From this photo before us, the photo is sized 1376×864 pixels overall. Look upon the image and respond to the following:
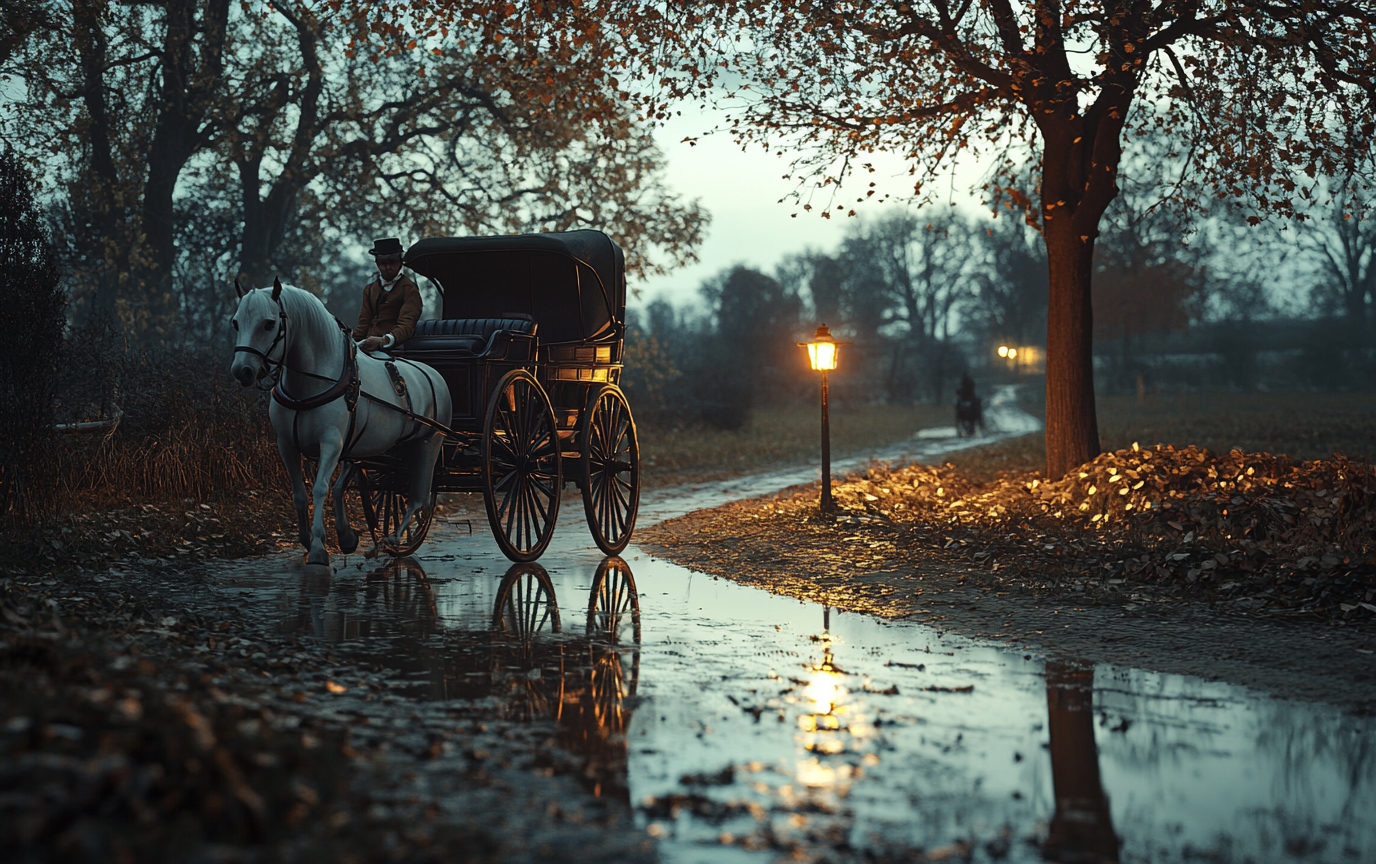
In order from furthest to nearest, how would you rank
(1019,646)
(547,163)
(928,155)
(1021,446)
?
(1021,446), (547,163), (928,155), (1019,646)

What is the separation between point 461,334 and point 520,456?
47.4 inches

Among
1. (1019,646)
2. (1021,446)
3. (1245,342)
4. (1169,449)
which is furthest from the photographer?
(1245,342)

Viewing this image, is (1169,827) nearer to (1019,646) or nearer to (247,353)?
(1019,646)

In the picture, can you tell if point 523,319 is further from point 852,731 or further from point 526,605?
point 852,731

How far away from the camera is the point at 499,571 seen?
8766mm

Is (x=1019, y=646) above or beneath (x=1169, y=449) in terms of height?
beneath

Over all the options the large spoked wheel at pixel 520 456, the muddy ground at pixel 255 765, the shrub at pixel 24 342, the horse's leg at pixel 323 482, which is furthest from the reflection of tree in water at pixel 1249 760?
the shrub at pixel 24 342

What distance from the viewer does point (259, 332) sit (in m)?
7.58

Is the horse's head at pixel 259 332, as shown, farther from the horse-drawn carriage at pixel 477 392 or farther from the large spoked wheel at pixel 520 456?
the large spoked wheel at pixel 520 456

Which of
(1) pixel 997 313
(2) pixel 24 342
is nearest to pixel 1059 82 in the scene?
(2) pixel 24 342

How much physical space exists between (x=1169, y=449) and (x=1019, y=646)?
667 centimetres

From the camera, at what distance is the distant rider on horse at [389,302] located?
9219 millimetres

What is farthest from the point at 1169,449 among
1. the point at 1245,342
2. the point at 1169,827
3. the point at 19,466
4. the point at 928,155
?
the point at 1245,342

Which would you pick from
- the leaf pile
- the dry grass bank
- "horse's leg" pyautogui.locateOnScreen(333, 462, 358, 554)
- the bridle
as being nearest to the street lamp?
the leaf pile
